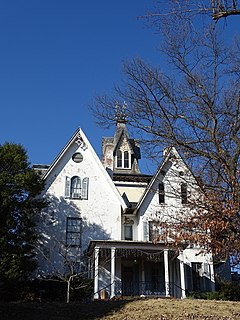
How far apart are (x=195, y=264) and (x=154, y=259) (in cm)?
305

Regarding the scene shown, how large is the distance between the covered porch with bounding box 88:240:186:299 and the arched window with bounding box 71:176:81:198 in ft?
13.1

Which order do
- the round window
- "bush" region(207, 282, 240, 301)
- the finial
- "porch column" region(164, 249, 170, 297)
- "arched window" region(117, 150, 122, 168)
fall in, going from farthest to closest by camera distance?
"arched window" region(117, 150, 122, 168) < the round window < "porch column" region(164, 249, 170, 297) < "bush" region(207, 282, 240, 301) < the finial

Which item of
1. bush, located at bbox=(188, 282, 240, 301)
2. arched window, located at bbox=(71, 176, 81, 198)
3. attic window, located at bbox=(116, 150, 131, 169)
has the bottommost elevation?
bush, located at bbox=(188, 282, 240, 301)

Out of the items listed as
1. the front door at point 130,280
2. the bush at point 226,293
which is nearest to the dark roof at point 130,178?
the front door at point 130,280

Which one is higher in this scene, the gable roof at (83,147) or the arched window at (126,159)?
the arched window at (126,159)

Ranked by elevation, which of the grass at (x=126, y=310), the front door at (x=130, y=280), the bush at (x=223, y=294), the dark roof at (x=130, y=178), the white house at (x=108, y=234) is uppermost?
the dark roof at (x=130, y=178)

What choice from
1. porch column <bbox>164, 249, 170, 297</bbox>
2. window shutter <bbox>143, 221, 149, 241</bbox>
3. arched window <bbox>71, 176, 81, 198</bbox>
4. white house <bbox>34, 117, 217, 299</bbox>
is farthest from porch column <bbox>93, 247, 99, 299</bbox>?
arched window <bbox>71, 176, 81, 198</bbox>

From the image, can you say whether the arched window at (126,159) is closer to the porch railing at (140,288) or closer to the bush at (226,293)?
the porch railing at (140,288)

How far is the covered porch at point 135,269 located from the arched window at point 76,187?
399cm

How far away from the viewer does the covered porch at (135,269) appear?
2377cm

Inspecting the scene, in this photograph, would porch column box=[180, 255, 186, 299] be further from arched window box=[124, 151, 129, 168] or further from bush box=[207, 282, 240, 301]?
arched window box=[124, 151, 129, 168]

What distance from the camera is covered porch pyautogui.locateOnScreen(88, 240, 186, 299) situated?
23.8 meters

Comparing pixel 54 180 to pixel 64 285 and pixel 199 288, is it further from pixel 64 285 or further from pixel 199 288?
pixel 199 288

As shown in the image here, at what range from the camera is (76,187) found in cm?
2783
